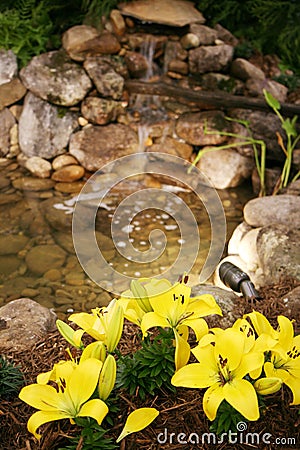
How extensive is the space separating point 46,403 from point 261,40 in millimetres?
5653

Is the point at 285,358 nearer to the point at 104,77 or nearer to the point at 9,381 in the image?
the point at 9,381

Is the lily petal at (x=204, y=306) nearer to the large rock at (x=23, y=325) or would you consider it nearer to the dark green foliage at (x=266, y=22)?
the large rock at (x=23, y=325)

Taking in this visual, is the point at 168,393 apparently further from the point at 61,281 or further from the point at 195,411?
the point at 61,281

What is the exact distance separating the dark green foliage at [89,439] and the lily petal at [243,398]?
1.09 ft

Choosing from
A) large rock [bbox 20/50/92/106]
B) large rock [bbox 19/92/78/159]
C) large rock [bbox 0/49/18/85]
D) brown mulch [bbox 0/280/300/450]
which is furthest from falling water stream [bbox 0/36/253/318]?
brown mulch [bbox 0/280/300/450]

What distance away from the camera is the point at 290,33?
6.11m

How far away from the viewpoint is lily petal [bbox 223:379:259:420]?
116 centimetres

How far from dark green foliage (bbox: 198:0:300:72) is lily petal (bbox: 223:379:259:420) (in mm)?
5393

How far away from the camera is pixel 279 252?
3012 millimetres

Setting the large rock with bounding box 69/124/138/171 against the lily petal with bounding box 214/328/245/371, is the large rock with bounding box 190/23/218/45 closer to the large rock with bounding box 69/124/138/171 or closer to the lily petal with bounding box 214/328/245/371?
the large rock with bounding box 69/124/138/171

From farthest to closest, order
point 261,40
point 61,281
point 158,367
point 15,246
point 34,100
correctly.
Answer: point 261,40 → point 34,100 → point 15,246 → point 61,281 → point 158,367

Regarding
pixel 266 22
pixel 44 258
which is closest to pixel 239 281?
pixel 44 258

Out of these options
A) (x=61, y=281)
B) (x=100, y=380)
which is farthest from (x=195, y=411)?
(x=61, y=281)

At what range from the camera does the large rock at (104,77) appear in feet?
17.3
